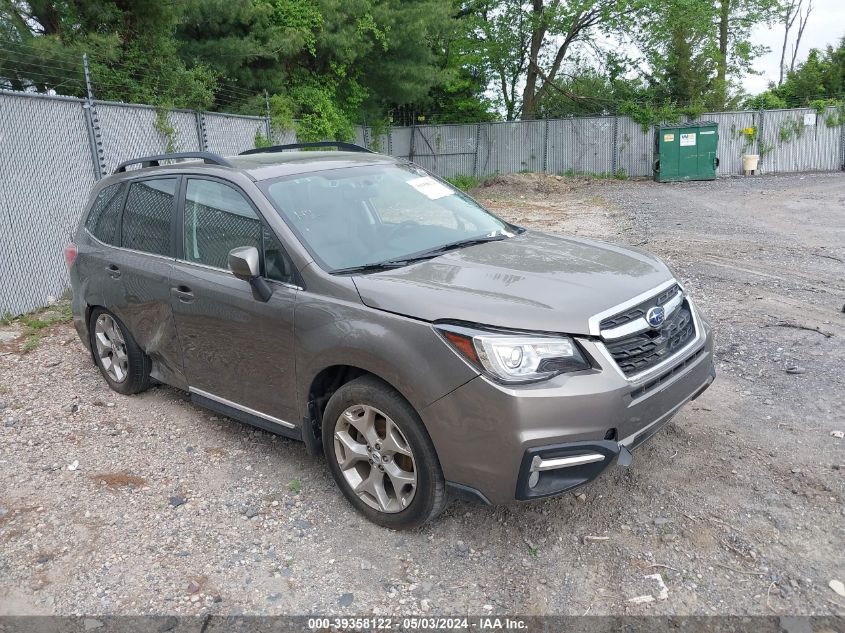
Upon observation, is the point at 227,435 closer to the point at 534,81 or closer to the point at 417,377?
the point at 417,377

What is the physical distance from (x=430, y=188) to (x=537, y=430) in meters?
2.18

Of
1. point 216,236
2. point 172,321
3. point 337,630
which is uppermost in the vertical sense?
point 216,236

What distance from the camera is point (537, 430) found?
271cm

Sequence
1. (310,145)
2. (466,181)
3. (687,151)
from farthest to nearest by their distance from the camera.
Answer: (466,181), (687,151), (310,145)

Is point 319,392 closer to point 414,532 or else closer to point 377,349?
point 377,349

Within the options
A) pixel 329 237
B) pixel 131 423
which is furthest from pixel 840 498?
pixel 131 423

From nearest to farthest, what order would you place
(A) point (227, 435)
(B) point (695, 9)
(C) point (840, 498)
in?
(C) point (840, 498), (A) point (227, 435), (B) point (695, 9)

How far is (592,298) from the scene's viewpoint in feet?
9.83

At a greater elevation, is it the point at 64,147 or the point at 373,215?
the point at 64,147

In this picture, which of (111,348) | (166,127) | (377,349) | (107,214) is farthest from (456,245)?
(166,127)

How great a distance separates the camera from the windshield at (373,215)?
11.7 feet

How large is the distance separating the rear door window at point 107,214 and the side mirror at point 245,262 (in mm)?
1830

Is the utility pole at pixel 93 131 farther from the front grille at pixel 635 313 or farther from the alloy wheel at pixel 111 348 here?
the front grille at pixel 635 313

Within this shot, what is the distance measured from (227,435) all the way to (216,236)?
55.0 inches
